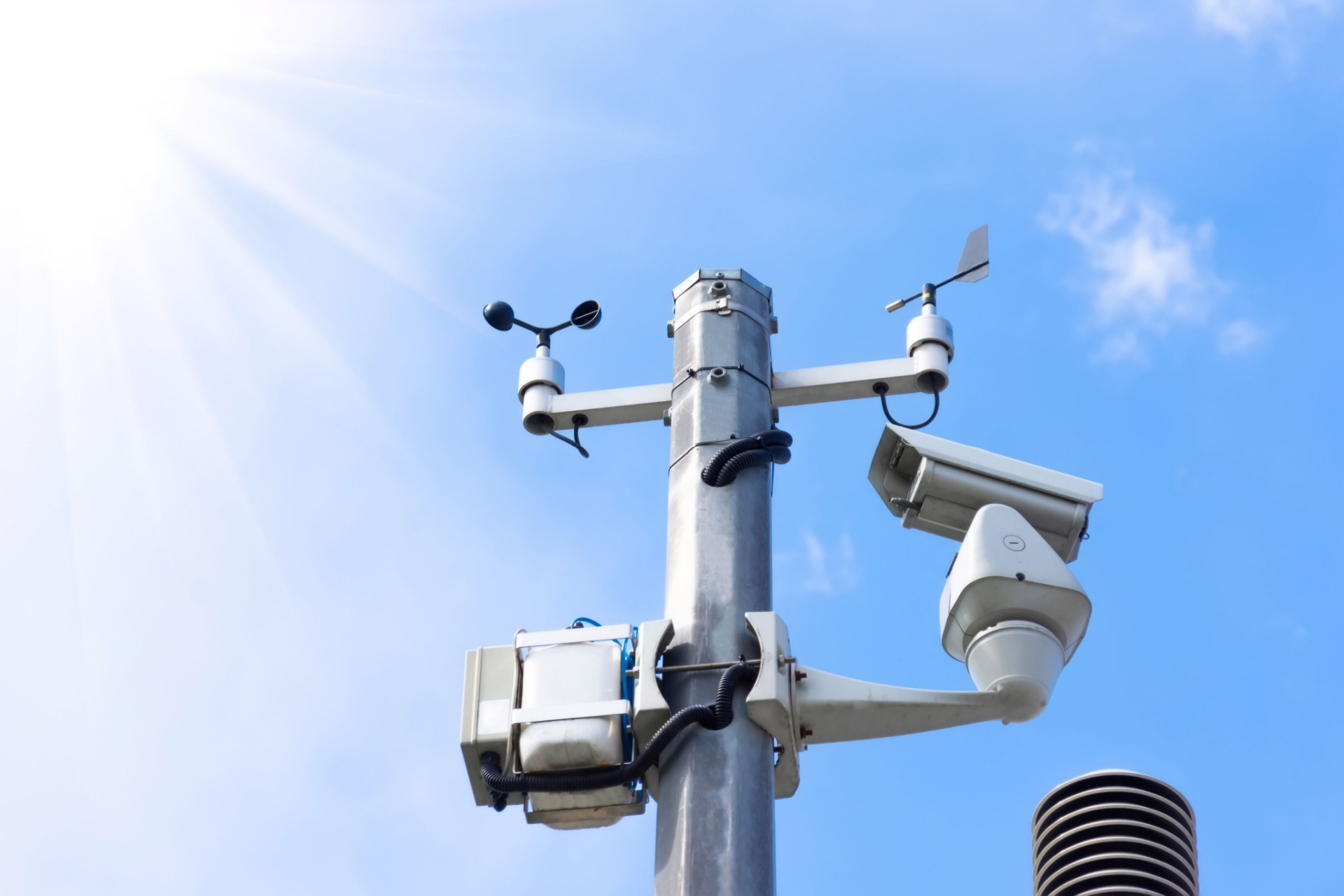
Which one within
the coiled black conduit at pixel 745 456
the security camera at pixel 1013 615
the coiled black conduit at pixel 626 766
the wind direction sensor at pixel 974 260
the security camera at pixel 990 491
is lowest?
the coiled black conduit at pixel 626 766

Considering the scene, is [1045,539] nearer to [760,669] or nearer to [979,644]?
[979,644]

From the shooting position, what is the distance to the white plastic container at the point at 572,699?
15.9ft

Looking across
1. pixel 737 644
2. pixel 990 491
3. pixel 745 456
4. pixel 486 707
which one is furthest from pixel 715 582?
pixel 990 491

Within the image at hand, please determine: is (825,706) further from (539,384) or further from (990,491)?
(539,384)

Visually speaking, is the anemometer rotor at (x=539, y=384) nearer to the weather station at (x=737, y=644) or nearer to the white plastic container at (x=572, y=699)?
the weather station at (x=737, y=644)

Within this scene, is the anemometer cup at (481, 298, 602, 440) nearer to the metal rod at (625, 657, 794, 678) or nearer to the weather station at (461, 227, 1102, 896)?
the weather station at (461, 227, 1102, 896)

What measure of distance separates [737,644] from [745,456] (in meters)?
0.71

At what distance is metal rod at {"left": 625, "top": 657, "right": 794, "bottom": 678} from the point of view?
490cm

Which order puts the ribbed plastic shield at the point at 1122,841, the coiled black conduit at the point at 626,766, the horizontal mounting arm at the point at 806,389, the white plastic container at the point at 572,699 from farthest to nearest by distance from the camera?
the horizontal mounting arm at the point at 806,389, the ribbed plastic shield at the point at 1122,841, the white plastic container at the point at 572,699, the coiled black conduit at the point at 626,766

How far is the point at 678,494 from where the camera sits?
18.1 feet

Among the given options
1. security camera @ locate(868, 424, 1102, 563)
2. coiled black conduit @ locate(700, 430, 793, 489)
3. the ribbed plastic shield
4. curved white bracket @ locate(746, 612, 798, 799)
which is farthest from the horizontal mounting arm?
the ribbed plastic shield

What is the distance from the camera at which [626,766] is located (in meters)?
4.79

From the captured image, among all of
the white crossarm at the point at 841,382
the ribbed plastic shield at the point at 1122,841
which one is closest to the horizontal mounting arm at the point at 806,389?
the white crossarm at the point at 841,382

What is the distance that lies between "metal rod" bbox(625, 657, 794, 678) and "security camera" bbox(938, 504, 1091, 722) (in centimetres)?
78
